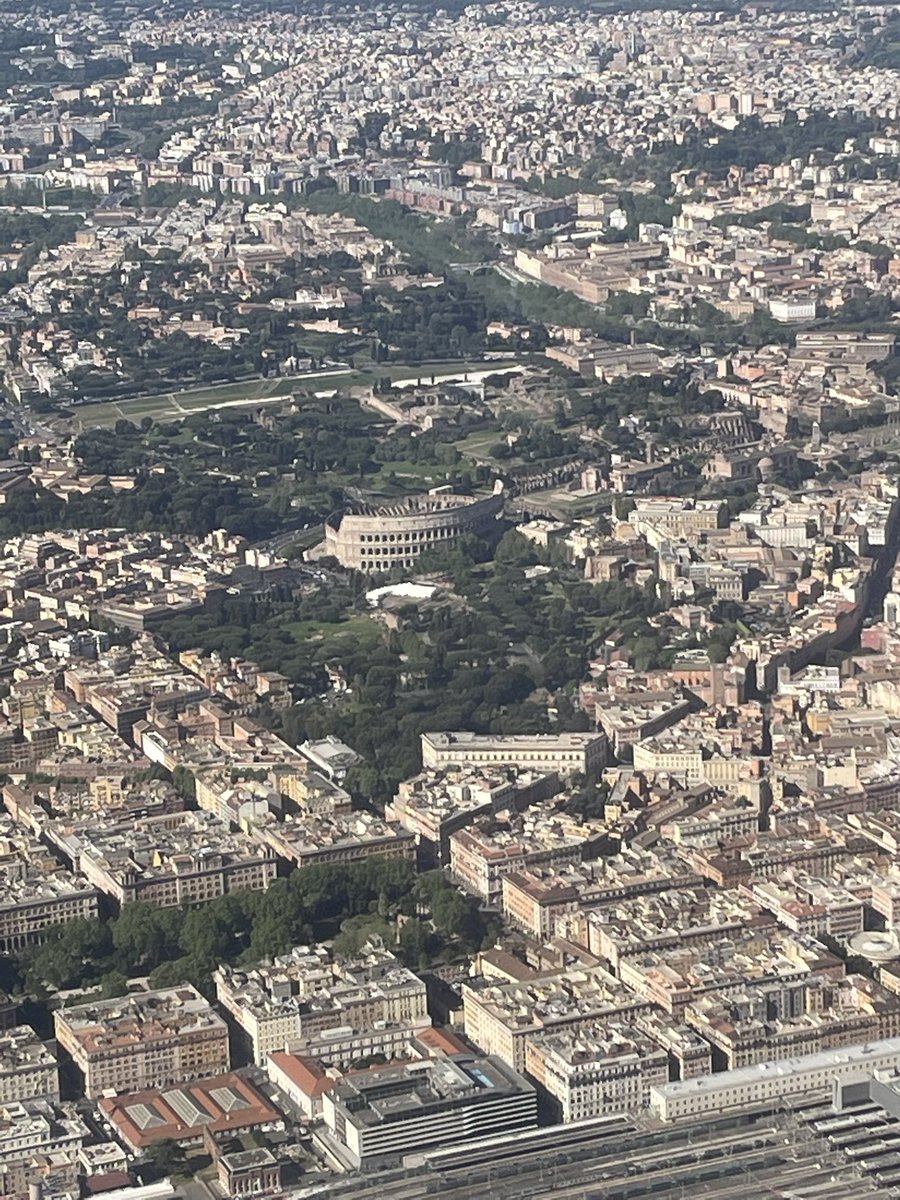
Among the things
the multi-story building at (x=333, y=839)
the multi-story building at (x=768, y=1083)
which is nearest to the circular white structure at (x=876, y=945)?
the multi-story building at (x=768, y=1083)

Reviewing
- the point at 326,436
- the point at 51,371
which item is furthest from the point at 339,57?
the point at 326,436

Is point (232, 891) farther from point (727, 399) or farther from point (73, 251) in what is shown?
point (73, 251)

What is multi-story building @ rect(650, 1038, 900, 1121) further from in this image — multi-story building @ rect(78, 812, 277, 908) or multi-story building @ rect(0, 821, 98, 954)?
multi-story building @ rect(0, 821, 98, 954)

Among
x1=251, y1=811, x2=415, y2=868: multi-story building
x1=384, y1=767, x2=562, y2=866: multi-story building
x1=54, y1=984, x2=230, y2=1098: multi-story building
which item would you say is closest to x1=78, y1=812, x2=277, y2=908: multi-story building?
x1=251, y1=811, x2=415, y2=868: multi-story building

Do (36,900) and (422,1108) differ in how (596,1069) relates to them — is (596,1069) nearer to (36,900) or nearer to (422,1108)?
(422,1108)

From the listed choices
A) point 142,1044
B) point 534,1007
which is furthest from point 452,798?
point 142,1044
